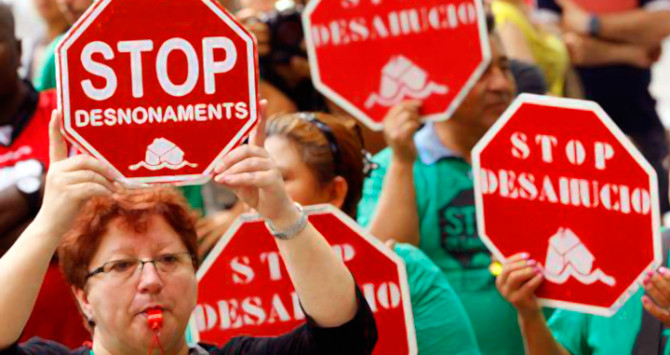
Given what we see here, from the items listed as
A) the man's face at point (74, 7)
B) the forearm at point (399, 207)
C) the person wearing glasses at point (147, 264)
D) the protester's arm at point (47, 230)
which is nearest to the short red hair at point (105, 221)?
the person wearing glasses at point (147, 264)

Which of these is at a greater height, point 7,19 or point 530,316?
point 7,19

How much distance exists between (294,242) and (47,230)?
1.55ft

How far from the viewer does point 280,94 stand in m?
5.40

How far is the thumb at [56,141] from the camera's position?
9.86 feet

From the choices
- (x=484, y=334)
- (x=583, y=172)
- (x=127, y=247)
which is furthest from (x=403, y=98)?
(x=127, y=247)

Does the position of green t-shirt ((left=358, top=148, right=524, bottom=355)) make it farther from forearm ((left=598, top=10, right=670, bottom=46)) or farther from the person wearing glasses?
forearm ((left=598, top=10, right=670, bottom=46))

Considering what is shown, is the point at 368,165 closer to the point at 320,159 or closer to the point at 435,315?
the point at 320,159

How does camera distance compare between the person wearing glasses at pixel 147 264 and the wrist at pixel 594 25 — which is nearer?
the person wearing glasses at pixel 147 264

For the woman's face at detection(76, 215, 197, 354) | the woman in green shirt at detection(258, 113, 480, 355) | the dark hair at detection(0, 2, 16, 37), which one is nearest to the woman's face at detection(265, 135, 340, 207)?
the woman in green shirt at detection(258, 113, 480, 355)

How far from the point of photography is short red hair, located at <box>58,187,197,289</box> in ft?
10.8

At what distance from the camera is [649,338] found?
360cm

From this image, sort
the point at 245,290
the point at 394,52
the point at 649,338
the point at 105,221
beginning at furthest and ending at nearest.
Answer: the point at 394,52 → the point at 245,290 → the point at 649,338 → the point at 105,221

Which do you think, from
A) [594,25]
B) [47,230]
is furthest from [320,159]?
[594,25]

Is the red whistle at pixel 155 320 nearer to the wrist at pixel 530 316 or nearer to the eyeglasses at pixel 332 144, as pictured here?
the wrist at pixel 530 316
